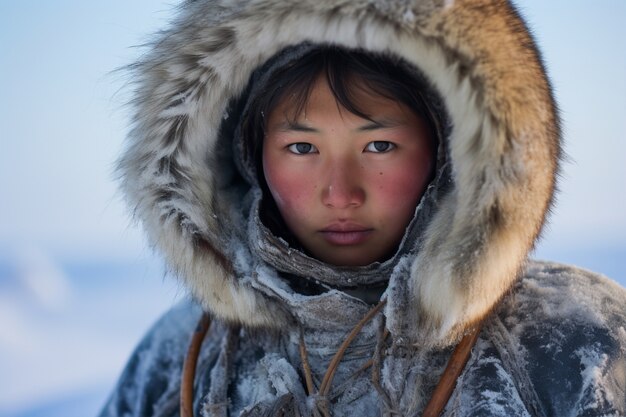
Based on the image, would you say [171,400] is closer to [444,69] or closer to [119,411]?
[119,411]

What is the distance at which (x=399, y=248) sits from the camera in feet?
4.32

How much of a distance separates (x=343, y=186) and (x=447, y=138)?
0.60 ft

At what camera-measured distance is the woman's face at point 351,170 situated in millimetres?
1316

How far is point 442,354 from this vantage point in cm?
128

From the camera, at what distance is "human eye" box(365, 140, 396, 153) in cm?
133

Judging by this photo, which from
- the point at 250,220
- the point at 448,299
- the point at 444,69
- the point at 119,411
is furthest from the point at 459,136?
the point at 119,411

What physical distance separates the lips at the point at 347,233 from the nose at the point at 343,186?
0.05 m

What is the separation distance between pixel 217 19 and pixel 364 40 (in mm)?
262

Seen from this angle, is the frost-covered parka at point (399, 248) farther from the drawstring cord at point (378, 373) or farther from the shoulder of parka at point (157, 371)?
the shoulder of parka at point (157, 371)

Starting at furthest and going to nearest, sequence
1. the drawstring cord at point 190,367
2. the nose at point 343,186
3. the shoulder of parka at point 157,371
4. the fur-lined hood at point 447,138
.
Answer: the shoulder of parka at point 157,371 → the drawstring cord at point 190,367 → the nose at point 343,186 → the fur-lined hood at point 447,138

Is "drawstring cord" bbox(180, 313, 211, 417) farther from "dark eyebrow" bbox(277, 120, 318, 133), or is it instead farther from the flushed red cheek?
"dark eyebrow" bbox(277, 120, 318, 133)

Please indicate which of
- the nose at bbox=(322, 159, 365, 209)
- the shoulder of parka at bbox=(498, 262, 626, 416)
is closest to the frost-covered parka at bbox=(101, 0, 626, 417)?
the shoulder of parka at bbox=(498, 262, 626, 416)

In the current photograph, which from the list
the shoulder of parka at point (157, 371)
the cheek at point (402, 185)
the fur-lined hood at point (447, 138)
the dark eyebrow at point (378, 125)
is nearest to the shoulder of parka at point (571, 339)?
the fur-lined hood at point (447, 138)

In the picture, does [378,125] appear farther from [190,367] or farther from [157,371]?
[157,371]
